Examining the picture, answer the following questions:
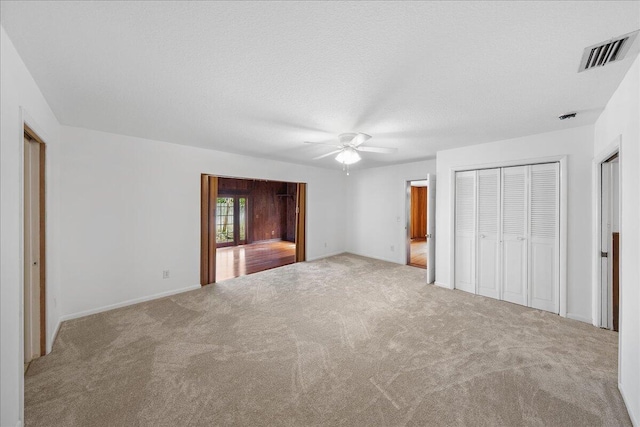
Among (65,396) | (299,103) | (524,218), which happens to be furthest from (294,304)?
(524,218)

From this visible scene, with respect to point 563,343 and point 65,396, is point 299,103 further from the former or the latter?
point 563,343

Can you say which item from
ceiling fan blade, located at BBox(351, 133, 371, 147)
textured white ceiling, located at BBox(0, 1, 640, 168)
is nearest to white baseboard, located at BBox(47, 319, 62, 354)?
textured white ceiling, located at BBox(0, 1, 640, 168)

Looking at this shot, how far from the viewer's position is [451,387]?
1.93 m

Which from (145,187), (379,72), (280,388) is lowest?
(280,388)

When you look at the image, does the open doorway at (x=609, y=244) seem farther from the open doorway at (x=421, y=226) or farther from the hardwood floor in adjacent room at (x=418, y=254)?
the hardwood floor in adjacent room at (x=418, y=254)

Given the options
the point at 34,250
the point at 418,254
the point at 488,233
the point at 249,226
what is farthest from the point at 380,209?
the point at 34,250

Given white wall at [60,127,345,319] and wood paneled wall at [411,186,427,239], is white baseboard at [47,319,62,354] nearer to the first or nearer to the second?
white wall at [60,127,345,319]

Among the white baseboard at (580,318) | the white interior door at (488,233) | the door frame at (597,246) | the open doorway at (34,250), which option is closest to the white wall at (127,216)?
the open doorway at (34,250)

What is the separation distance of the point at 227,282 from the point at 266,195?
16.4 ft

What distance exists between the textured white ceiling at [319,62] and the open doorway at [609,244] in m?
0.67

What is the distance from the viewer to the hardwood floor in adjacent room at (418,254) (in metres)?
5.84

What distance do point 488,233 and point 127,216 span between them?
203 inches

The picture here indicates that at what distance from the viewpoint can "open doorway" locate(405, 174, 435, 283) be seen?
4.42 m

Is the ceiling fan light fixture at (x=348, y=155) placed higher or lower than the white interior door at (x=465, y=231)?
higher
